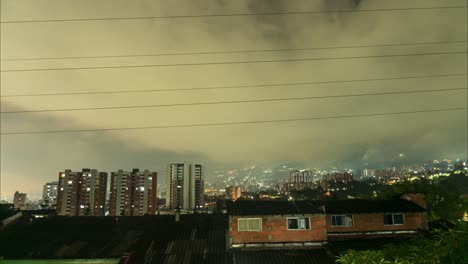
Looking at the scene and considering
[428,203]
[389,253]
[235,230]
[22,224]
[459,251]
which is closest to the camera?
[459,251]

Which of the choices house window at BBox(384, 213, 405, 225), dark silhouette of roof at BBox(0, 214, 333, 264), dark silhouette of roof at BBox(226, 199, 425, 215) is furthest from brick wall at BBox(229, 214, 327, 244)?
house window at BBox(384, 213, 405, 225)

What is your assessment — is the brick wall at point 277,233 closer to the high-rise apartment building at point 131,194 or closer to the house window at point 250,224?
the house window at point 250,224

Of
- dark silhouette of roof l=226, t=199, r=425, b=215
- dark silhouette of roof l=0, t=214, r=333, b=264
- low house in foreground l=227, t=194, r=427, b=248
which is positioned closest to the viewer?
dark silhouette of roof l=0, t=214, r=333, b=264

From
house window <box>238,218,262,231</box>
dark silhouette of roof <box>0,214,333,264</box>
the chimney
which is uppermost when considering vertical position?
the chimney

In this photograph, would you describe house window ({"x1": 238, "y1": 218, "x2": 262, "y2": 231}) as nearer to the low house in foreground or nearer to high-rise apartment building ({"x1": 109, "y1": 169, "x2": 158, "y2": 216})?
the low house in foreground

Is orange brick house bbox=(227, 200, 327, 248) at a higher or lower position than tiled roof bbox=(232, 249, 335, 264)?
higher

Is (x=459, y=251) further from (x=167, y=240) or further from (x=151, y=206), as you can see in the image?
(x=151, y=206)

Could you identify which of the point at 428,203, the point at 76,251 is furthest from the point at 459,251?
the point at 428,203
